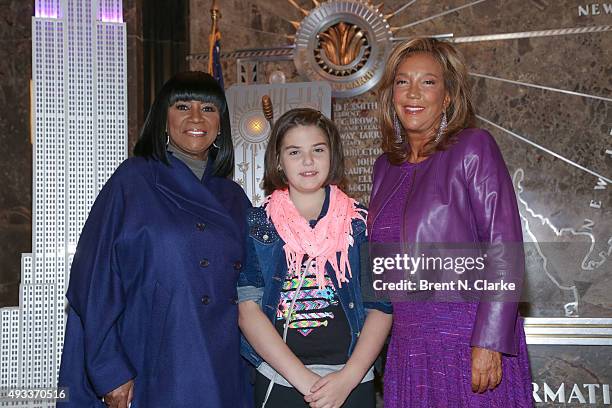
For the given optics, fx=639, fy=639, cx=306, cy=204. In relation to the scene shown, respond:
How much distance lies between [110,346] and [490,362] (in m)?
1.17

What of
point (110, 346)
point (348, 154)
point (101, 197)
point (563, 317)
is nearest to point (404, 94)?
point (101, 197)

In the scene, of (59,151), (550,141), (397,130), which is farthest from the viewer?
(550,141)

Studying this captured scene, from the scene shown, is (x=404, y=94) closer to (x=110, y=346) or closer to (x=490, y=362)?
(x=490, y=362)

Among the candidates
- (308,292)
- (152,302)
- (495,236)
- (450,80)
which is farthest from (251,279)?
(450,80)

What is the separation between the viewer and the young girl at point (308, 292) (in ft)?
6.49

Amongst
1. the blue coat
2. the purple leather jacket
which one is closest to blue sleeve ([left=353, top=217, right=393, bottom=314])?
the purple leather jacket

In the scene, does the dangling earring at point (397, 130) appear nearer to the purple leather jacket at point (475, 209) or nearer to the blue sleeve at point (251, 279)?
the purple leather jacket at point (475, 209)

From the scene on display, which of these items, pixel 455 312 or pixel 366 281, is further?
pixel 366 281

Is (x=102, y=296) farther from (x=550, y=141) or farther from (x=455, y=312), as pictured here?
(x=550, y=141)

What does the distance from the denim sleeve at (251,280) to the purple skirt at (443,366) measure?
476 mm

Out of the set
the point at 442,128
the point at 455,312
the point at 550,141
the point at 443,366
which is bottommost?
the point at 443,366

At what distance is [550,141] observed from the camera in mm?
3848

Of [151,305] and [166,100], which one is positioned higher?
[166,100]

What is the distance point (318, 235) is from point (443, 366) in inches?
21.7
